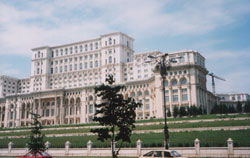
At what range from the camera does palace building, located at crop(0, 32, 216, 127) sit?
80875 mm

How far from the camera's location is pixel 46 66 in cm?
12369

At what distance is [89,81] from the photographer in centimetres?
11488

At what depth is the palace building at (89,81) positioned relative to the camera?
8088cm

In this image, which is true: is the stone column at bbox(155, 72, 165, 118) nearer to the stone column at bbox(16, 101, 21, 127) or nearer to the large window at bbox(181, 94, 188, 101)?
the large window at bbox(181, 94, 188, 101)

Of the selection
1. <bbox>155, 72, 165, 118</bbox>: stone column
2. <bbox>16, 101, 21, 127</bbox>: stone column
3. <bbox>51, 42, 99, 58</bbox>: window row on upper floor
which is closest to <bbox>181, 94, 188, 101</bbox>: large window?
<bbox>155, 72, 165, 118</bbox>: stone column

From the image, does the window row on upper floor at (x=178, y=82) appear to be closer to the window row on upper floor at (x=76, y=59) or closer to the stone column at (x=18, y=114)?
the window row on upper floor at (x=76, y=59)

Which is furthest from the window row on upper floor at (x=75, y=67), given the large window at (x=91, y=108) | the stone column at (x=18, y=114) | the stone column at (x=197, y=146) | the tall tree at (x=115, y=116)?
the tall tree at (x=115, y=116)

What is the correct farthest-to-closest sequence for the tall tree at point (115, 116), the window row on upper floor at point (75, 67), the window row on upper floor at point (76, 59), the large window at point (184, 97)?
the window row on upper floor at point (76, 59), the window row on upper floor at point (75, 67), the large window at point (184, 97), the tall tree at point (115, 116)

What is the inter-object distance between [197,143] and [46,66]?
4127 inches

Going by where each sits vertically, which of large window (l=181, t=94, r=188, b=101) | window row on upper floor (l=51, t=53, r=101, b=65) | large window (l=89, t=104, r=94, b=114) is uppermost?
window row on upper floor (l=51, t=53, r=101, b=65)

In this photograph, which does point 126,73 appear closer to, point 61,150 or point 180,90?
point 180,90

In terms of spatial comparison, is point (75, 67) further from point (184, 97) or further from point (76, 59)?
point (184, 97)

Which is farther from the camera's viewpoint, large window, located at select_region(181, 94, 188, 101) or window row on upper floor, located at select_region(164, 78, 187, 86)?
window row on upper floor, located at select_region(164, 78, 187, 86)

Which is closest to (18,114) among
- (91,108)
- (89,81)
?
(89,81)
